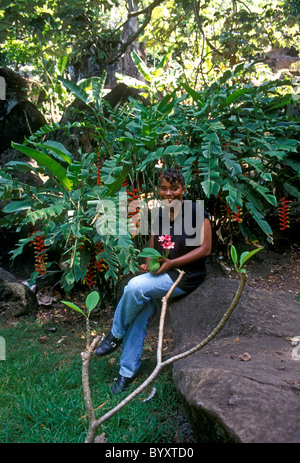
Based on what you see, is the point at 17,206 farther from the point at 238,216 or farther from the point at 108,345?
the point at 238,216

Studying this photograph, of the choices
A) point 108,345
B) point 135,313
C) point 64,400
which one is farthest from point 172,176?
point 64,400

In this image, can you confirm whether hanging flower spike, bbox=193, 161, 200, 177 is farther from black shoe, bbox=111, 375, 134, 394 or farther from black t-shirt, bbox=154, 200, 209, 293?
black shoe, bbox=111, 375, 134, 394

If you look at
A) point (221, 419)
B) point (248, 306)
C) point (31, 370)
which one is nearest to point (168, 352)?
point (248, 306)

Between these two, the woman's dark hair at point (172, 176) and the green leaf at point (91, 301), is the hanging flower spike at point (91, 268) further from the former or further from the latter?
the green leaf at point (91, 301)

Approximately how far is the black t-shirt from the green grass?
624 mm

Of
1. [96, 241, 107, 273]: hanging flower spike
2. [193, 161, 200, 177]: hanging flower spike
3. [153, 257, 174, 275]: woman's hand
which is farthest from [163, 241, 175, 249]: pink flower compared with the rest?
[193, 161, 200, 177]: hanging flower spike

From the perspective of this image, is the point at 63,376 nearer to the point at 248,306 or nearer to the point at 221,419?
the point at 248,306

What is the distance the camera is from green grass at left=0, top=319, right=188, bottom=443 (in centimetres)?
190

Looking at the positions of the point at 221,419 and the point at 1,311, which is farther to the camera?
the point at 1,311

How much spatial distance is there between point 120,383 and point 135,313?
436 millimetres

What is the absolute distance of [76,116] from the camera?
17.7 ft

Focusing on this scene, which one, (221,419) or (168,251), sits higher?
(168,251)
